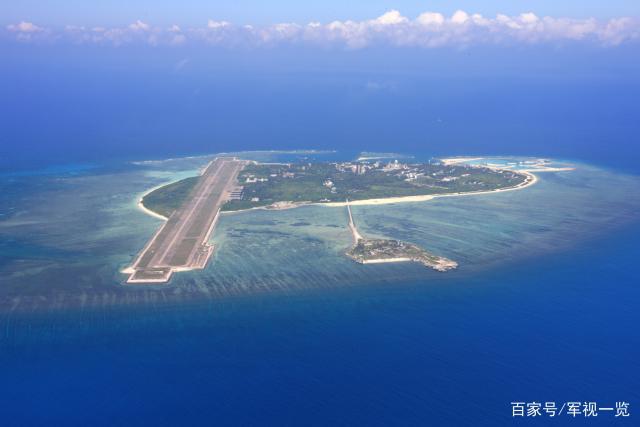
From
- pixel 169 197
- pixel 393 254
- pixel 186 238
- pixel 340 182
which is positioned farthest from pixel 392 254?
pixel 169 197

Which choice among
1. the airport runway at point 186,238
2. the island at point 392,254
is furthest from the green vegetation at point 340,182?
the island at point 392,254

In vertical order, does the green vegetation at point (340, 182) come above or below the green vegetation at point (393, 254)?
above

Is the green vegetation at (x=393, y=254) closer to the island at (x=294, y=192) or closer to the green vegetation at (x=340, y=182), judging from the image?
the island at (x=294, y=192)

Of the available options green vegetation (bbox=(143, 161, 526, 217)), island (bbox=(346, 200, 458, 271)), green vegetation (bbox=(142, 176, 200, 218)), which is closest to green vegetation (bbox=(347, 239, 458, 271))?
island (bbox=(346, 200, 458, 271))

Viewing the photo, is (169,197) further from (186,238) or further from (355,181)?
(355,181)

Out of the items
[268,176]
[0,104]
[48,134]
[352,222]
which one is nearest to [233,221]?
[352,222]

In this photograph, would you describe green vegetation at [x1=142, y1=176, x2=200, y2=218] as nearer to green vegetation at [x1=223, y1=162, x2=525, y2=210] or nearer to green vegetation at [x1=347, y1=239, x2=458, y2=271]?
green vegetation at [x1=223, y1=162, x2=525, y2=210]
